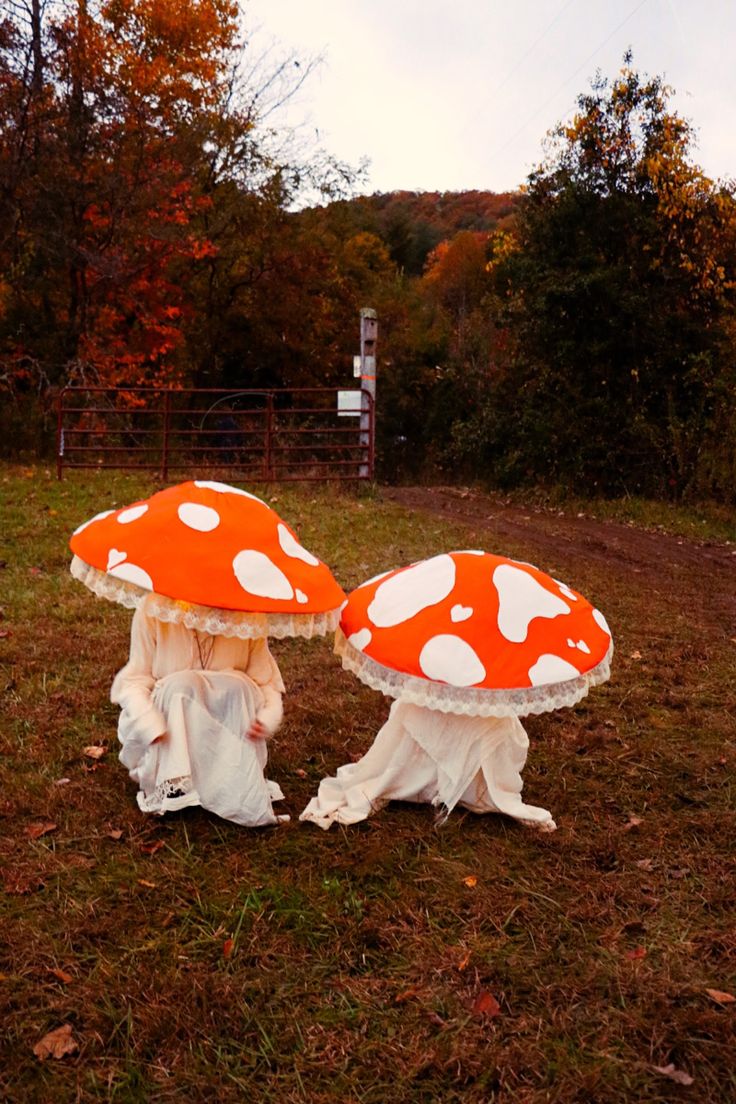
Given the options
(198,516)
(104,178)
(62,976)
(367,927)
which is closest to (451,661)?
(367,927)

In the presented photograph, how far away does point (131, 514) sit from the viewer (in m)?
3.18

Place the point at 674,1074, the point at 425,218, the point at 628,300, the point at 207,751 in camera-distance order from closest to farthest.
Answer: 1. the point at 674,1074
2. the point at 207,751
3. the point at 628,300
4. the point at 425,218

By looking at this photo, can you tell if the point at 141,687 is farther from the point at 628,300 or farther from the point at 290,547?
the point at 628,300

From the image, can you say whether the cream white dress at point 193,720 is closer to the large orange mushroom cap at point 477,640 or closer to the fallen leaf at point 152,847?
the fallen leaf at point 152,847

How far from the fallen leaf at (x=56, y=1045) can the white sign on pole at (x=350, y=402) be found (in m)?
10.5

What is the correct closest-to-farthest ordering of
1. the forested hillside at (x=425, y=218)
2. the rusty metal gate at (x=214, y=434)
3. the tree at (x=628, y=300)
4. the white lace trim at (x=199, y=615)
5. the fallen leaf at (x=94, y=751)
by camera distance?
the white lace trim at (x=199, y=615) → the fallen leaf at (x=94, y=751) → the rusty metal gate at (x=214, y=434) → the tree at (x=628, y=300) → the forested hillside at (x=425, y=218)

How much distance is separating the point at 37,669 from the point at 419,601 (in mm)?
2741

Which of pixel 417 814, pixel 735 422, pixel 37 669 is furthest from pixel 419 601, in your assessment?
pixel 735 422

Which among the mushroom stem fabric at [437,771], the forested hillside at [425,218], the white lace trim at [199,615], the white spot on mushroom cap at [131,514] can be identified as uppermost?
the forested hillside at [425,218]

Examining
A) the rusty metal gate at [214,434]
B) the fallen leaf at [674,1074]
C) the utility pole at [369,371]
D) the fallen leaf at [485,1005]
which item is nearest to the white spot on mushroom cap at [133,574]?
the fallen leaf at [485,1005]

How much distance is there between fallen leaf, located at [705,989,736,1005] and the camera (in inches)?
98.6

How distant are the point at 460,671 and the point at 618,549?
7325mm

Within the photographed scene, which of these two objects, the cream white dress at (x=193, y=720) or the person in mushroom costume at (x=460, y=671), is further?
the cream white dress at (x=193, y=720)

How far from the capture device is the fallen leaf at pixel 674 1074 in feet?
7.29
